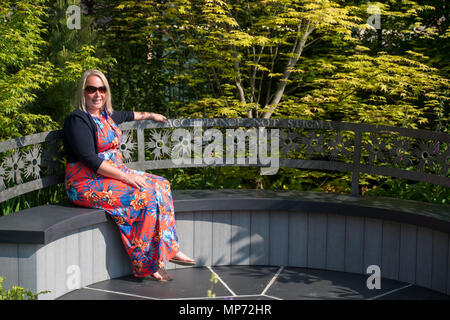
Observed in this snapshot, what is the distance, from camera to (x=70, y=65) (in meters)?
5.88

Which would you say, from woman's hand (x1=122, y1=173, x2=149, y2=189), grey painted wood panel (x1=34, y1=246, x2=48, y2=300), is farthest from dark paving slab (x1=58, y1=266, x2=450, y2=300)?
woman's hand (x1=122, y1=173, x2=149, y2=189)

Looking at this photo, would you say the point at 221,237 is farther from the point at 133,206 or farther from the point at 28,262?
the point at 28,262

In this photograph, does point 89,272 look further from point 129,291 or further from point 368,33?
point 368,33

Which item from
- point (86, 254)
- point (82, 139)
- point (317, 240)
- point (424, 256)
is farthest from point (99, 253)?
point (424, 256)

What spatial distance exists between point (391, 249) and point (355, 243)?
0.27 metres

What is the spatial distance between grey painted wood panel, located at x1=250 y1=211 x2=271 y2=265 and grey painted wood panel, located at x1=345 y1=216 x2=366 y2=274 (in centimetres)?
60

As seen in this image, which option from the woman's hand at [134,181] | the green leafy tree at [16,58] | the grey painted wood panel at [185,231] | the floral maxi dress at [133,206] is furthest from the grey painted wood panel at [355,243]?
the green leafy tree at [16,58]

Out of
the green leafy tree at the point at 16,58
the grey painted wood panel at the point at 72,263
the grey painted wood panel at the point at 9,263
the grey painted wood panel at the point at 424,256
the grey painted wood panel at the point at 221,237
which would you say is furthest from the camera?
the green leafy tree at the point at 16,58

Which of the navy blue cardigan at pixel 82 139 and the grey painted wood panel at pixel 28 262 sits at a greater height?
the navy blue cardigan at pixel 82 139

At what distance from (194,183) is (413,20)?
3.95 m

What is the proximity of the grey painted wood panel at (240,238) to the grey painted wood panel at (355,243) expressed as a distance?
75 centimetres

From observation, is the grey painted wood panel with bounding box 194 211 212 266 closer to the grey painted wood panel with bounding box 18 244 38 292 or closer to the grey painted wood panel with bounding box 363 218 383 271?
the grey painted wood panel with bounding box 363 218 383 271

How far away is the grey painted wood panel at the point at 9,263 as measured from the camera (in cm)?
325

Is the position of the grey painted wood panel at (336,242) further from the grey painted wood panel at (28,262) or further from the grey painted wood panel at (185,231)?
the grey painted wood panel at (28,262)
